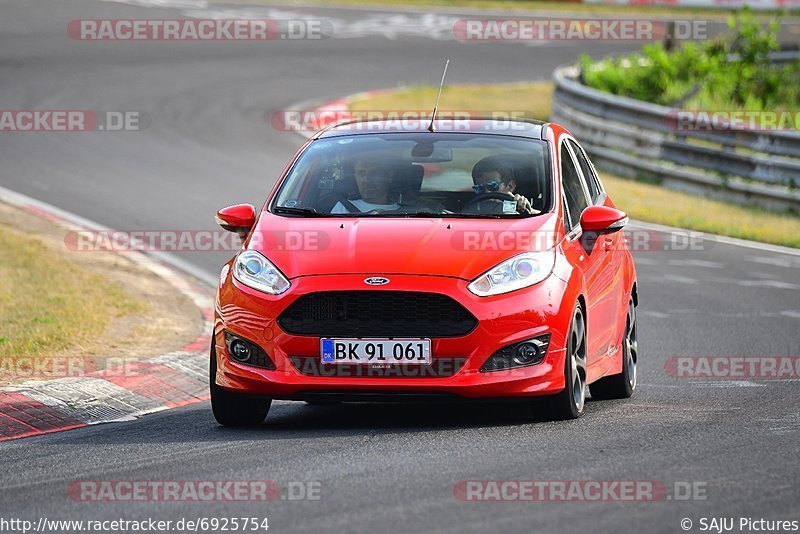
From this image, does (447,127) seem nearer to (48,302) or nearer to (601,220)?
(601,220)

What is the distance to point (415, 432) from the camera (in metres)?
7.87

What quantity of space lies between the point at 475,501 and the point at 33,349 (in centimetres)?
512

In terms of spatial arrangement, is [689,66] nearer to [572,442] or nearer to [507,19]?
[507,19]

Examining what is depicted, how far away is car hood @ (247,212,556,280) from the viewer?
7926 millimetres

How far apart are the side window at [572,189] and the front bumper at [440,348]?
1.02 m

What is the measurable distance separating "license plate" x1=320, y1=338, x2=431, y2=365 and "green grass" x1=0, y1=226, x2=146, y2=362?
3.36 m

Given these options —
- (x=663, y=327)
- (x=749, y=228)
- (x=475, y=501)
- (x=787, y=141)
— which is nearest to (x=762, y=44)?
(x=787, y=141)

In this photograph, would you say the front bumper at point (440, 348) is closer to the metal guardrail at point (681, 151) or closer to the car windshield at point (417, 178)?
the car windshield at point (417, 178)

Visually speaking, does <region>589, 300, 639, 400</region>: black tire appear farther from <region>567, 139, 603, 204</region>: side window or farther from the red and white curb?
the red and white curb

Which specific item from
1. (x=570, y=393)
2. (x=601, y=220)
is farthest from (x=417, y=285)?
(x=601, y=220)

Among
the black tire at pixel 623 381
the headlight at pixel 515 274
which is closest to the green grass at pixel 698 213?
the black tire at pixel 623 381

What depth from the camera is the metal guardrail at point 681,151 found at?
20078mm

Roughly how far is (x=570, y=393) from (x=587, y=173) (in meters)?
2.35

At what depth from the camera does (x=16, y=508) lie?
20.6ft
